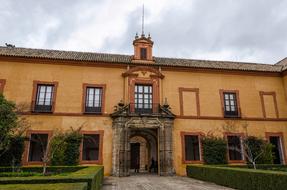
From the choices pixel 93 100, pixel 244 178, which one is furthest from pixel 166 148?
pixel 244 178

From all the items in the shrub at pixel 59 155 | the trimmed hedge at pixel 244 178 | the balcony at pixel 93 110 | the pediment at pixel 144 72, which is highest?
the pediment at pixel 144 72

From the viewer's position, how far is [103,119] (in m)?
15.8

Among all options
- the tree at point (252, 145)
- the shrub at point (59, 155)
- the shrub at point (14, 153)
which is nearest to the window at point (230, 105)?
the tree at point (252, 145)

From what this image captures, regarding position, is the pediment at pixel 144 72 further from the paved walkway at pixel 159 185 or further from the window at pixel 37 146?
the paved walkway at pixel 159 185

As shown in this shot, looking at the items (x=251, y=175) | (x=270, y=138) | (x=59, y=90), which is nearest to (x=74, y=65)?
(x=59, y=90)

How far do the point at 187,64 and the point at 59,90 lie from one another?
33.0ft

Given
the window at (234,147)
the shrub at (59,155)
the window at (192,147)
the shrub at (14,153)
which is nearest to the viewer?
the shrub at (14,153)

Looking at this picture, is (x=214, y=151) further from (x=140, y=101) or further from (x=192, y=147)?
(x=140, y=101)

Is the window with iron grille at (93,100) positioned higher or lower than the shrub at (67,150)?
higher

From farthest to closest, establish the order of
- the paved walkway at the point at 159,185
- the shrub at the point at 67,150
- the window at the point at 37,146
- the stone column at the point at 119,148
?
the window at the point at 37,146, the stone column at the point at 119,148, the shrub at the point at 67,150, the paved walkway at the point at 159,185

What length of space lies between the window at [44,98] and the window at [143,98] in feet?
19.5

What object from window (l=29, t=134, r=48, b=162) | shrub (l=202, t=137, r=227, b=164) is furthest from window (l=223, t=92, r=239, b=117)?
window (l=29, t=134, r=48, b=162)

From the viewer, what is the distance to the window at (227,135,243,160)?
55.0 feet

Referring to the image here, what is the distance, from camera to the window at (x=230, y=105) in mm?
17456
